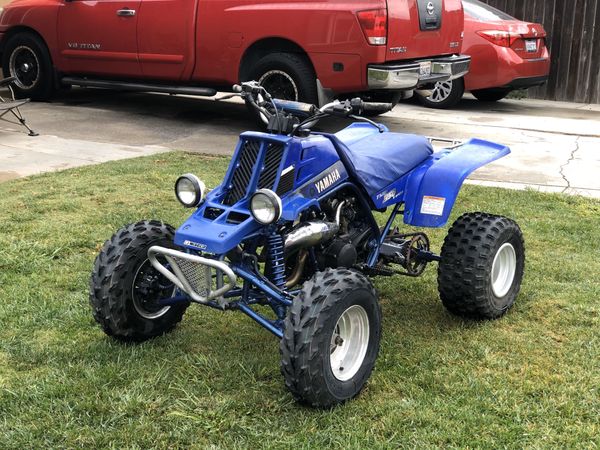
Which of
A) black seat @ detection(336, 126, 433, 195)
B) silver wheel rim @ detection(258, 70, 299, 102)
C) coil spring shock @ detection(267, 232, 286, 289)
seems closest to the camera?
coil spring shock @ detection(267, 232, 286, 289)

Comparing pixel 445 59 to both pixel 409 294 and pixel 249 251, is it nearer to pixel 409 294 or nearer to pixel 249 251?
pixel 409 294

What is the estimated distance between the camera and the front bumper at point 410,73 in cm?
814

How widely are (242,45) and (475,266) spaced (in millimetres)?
5614

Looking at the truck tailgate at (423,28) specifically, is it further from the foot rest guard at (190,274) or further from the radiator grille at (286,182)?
the foot rest guard at (190,274)

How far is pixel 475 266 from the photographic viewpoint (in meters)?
3.99

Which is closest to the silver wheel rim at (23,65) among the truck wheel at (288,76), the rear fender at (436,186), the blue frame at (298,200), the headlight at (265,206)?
the truck wheel at (288,76)

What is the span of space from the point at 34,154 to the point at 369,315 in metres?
5.38

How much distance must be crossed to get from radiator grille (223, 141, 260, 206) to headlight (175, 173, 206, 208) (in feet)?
0.41

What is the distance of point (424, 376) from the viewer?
352cm

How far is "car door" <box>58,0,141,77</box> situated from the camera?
959 cm

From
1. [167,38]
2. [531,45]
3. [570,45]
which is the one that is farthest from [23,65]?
[570,45]

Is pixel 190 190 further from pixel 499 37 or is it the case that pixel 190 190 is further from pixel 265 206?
pixel 499 37

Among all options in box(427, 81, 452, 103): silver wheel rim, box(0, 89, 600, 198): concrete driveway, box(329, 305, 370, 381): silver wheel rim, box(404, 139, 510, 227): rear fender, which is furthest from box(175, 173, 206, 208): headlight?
box(427, 81, 452, 103): silver wheel rim

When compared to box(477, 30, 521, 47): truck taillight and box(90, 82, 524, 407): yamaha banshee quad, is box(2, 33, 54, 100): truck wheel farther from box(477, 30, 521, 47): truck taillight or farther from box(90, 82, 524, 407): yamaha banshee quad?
box(90, 82, 524, 407): yamaha banshee quad
